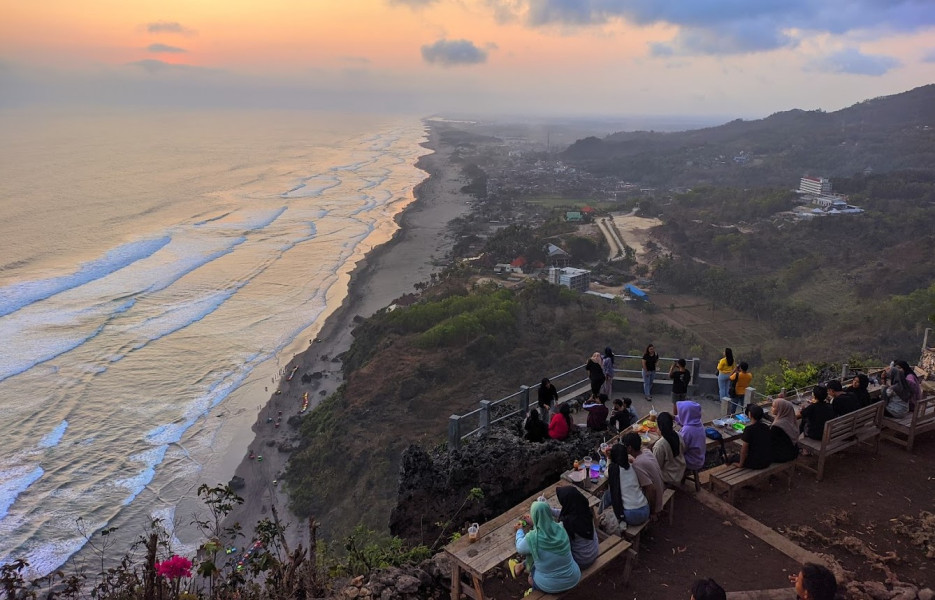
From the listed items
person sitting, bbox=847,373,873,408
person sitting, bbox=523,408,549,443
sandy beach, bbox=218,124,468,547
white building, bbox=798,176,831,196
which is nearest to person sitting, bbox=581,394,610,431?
person sitting, bbox=523,408,549,443

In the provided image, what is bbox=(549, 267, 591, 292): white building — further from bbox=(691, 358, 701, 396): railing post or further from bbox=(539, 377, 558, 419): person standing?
bbox=(539, 377, 558, 419): person standing

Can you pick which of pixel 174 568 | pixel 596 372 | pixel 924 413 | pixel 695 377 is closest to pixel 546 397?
pixel 596 372

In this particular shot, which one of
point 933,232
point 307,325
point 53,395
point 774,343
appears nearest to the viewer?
point 53,395

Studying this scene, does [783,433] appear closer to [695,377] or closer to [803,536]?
[803,536]

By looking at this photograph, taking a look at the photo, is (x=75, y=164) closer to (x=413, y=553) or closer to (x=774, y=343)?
(x=774, y=343)

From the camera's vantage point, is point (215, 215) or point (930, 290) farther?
point (215, 215)

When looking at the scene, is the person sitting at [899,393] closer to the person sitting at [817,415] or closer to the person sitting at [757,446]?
the person sitting at [817,415]

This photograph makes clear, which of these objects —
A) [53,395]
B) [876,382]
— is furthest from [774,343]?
[53,395]
